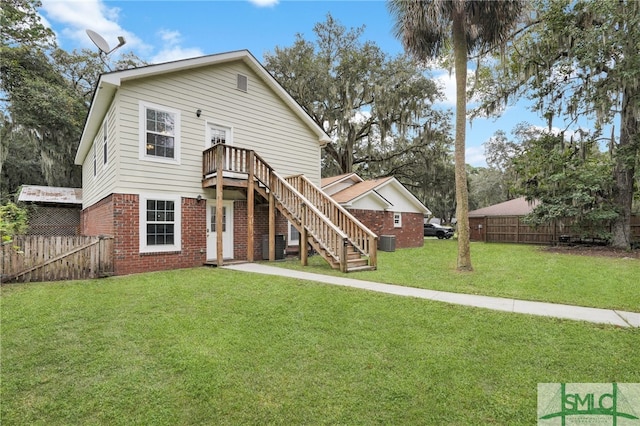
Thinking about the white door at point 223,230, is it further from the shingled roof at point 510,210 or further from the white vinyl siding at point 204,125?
the shingled roof at point 510,210

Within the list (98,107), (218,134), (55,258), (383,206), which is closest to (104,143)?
(98,107)

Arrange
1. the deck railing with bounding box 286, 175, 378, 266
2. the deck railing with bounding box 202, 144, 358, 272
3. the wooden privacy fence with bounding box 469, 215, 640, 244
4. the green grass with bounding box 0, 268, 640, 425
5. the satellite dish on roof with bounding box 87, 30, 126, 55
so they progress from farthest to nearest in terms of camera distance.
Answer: the wooden privacy fence with bounding box 469, 215, 640, 244 → the satellite dish on roof with bounding box 87, 30, 126, 55 → the deck railing with bounding box 286, 175, 378, 266 → the deck railing with bounding box 202, 144, 358, 272 → the green grass with bounding box 0, 268, 640, 425

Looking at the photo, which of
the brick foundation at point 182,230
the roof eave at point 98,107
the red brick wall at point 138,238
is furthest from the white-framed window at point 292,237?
the roof eave at point 98,107

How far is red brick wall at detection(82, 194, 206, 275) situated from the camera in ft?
28.3

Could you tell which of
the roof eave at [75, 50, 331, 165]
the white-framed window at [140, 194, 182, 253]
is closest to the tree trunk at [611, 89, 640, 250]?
the roof eave at [75, 50, 331, 165]

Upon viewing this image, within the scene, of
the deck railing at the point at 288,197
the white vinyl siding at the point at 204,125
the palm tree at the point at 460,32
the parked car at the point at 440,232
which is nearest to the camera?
the palm tree at the point at 460,32

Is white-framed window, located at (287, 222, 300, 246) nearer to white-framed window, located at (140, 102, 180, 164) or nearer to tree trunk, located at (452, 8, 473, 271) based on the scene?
white-framed window, located at (140, 102, 180, 164)

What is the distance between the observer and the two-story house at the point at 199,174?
8.89m

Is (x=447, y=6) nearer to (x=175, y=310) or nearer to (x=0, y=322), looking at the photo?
(x=175, y=310)

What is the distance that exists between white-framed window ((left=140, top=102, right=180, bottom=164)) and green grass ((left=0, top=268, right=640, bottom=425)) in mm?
4944

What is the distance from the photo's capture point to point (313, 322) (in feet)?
15.3

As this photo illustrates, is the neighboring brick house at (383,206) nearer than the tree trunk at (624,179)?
No

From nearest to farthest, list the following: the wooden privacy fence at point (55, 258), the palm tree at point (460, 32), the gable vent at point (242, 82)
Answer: the wooden privacy fence at point (55, 258) < the palm tree at point (460, 32) < the gable vent at point (242, 82)

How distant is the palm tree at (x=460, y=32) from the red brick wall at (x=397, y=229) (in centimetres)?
692
